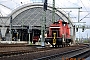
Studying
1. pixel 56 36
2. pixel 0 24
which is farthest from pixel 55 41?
pixel 0 24

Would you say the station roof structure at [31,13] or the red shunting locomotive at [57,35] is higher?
the station roof structure at [31,13]

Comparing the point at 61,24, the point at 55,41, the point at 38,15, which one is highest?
the point at 38,15

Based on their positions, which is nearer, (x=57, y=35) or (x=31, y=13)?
(x=57, y=35)

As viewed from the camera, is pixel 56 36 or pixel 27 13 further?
pixel 27 13

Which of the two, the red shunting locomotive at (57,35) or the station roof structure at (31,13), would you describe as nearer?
the red shunting locomotive at (57,35)

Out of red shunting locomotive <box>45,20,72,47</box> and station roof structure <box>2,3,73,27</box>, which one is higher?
station roof structure <box>2,3,73,27</box>

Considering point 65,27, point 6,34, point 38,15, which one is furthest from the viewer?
point 38,15

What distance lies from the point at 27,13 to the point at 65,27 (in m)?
103

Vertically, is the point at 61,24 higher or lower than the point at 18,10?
lower

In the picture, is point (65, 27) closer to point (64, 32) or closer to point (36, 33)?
point (64, 32)

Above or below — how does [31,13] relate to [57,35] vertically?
above

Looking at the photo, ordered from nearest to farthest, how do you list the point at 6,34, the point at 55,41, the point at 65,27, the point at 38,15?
the point at 55,41
the point at 65,27
the point at 6,34
the point at 38,15

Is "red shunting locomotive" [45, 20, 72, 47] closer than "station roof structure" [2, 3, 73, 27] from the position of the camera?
Yes

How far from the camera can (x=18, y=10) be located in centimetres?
14412
